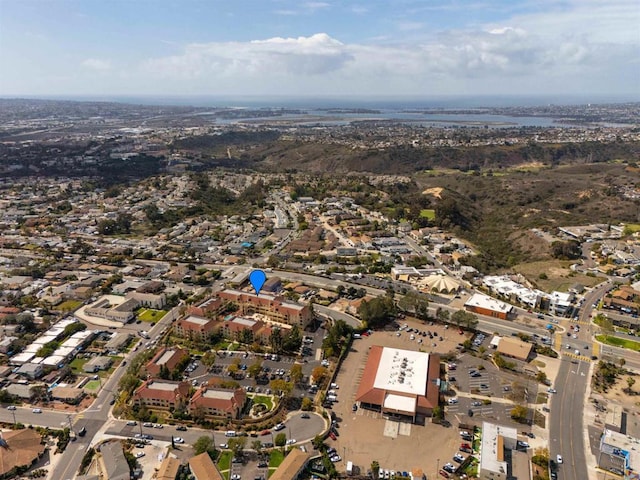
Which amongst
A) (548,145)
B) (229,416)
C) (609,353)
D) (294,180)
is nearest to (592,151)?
(548,145)

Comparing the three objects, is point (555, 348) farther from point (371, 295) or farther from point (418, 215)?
point (418, 215)

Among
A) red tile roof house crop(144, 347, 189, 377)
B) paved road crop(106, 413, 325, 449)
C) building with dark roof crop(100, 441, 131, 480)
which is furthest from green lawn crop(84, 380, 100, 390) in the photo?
building with dark roof crop(100, 441, 131, 480)

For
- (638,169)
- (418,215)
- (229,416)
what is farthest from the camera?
(638,169)

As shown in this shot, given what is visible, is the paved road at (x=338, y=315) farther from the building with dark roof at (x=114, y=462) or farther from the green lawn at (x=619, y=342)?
the building with dark roof at (x=114, y=462)

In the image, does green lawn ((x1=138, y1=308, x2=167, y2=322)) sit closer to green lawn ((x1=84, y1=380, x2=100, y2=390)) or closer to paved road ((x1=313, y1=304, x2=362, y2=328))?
green lawn ((x1=84, y1=380, x2=100, y2=390))

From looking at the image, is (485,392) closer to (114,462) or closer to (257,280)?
(114,462)
